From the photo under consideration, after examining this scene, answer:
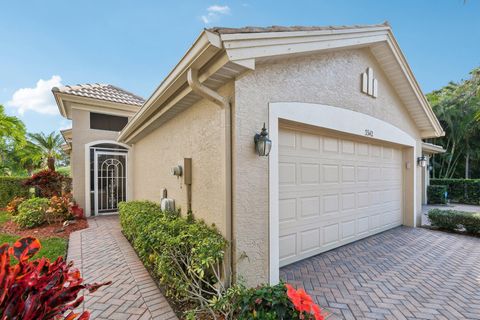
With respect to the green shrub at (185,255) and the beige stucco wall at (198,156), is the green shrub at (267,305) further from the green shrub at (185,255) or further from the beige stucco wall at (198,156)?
the beige stucco wall at (198,156)

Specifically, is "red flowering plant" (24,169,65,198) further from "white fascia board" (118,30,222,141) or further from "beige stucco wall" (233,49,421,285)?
"beige stucco wall" (233,49,421,285)

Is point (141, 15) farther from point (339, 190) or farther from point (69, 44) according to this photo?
point (339, 190)

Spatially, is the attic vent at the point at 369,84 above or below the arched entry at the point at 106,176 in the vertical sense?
above

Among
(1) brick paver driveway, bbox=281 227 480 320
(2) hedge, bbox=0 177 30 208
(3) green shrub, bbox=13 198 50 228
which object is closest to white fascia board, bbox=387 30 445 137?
(1) brick paver driveway, bbox=281 227 480 320

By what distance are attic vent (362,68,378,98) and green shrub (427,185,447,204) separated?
13.6m

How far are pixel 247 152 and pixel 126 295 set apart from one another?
3.30m

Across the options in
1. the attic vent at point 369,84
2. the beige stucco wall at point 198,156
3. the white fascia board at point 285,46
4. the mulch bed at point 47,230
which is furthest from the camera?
the mulch bed at point 47,230

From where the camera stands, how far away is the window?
10.6 m

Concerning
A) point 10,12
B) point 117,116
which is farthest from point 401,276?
point 10,12

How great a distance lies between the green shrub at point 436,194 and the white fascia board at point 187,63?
1886 centimetres

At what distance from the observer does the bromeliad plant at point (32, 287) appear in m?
1.63

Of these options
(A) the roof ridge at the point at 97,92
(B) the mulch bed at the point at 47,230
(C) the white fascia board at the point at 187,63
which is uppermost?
(A) the roof ridge at the point at 97,92

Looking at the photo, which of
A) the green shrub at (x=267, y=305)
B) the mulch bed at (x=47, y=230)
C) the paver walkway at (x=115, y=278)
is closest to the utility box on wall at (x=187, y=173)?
the paver walkway at (x=115, y=278)

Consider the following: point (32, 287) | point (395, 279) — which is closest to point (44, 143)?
point (32, 287)
